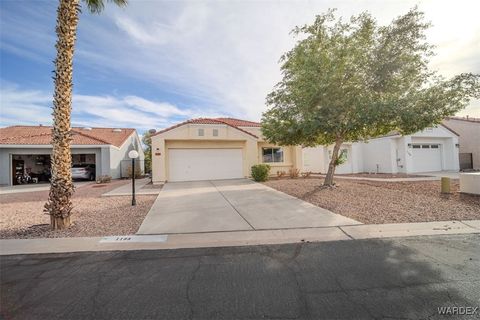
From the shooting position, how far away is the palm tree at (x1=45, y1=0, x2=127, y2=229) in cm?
634

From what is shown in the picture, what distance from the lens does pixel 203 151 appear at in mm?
18578

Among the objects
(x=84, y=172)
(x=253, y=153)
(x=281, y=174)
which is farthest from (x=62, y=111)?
(x=84, y=172)

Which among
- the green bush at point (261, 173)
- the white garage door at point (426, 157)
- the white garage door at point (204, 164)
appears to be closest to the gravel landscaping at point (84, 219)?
the white garage door at point (204, 164)

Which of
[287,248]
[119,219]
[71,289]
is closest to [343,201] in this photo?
[287,248]

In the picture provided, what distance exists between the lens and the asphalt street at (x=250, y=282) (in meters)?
3.01

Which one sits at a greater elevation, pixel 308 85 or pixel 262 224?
pixel 308 85

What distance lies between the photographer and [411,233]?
5898 millimetres

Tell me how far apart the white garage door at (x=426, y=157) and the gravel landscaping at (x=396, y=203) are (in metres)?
10.8

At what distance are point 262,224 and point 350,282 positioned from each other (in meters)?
3.24

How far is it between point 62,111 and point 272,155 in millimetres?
15846

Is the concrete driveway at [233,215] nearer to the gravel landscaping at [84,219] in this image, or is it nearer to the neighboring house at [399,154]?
the gravel landscaping at [84,219]

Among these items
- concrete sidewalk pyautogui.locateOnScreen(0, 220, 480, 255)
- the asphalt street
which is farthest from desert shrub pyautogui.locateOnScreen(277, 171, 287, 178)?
the asphalt street

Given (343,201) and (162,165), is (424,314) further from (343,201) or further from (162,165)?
(162,165)

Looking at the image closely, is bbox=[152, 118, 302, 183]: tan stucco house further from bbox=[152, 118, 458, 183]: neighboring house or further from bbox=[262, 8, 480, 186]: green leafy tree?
bbox=[262, 8, 480, 186]: green leafy tree
